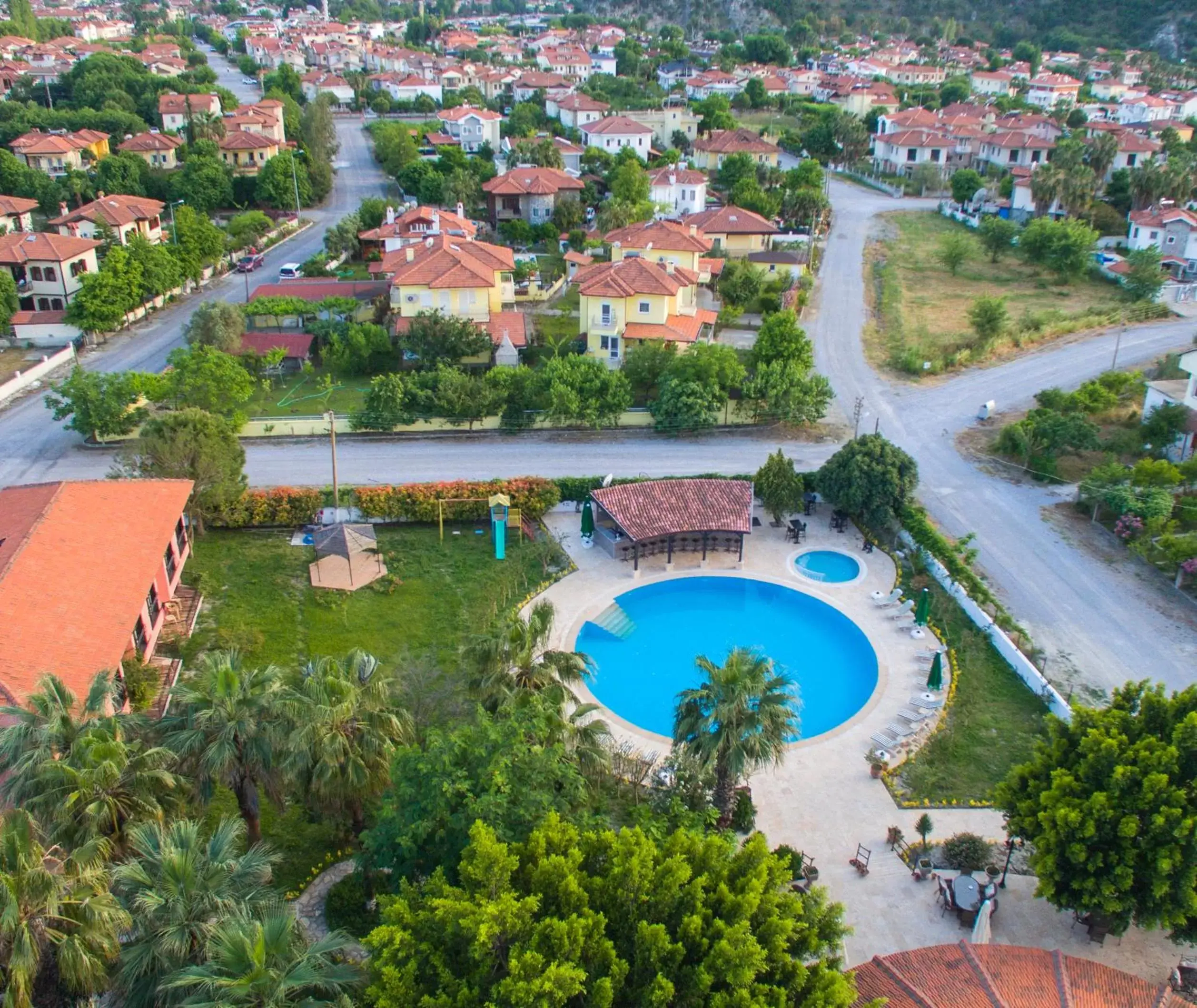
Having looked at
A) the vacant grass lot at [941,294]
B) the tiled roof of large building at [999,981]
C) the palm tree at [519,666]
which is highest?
the palm tree at [519,666]

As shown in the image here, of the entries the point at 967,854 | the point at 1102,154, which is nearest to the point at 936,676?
the point at 967,854

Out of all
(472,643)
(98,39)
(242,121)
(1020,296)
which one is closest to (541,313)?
(1020,296)

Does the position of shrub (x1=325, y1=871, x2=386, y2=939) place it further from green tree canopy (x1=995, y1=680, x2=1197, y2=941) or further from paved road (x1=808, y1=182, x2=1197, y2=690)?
Answer: paved road (x1=808, y1=182, x2=1197, y2=690)

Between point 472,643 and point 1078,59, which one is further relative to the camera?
point 1078,59

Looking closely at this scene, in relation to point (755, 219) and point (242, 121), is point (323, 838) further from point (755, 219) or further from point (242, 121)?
point (242, 121)

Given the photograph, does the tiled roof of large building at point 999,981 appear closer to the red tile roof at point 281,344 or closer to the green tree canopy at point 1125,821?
the green tree canopy at point 1125,821

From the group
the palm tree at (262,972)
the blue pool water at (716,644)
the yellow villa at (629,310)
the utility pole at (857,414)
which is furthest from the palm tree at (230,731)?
the yellow villa at (629,310)
